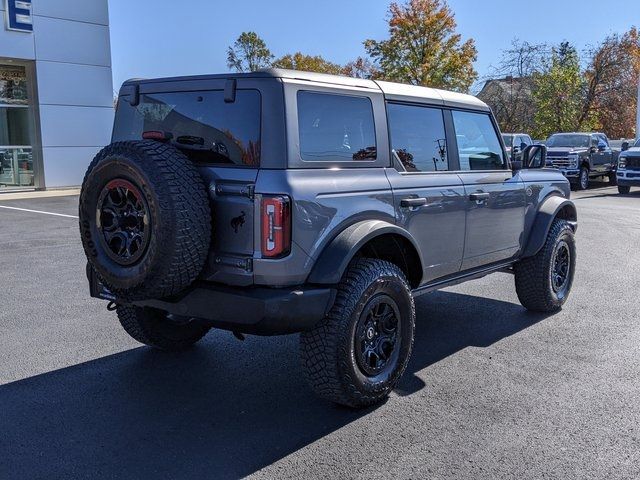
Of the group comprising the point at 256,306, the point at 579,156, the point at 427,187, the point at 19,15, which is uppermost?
the point at 19,15

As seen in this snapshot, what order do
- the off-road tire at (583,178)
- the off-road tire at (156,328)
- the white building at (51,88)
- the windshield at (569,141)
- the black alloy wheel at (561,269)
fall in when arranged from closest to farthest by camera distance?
1. the off-road tire at (156,328)
2. the black alloy wheel at (561,269)
3. the white building at (51,88)
4. the off-road tire at (583,178)
5. the windshield at (569,141)

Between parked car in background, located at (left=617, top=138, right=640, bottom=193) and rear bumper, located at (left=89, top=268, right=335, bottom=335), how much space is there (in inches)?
719

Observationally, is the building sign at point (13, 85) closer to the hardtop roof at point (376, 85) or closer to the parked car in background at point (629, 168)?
the hardtop roof at point (376, 85)

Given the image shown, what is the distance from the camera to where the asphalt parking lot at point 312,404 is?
3.33m

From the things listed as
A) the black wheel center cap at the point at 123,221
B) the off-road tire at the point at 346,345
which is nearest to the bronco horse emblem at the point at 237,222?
the black wheel center cap at the point at 123,221

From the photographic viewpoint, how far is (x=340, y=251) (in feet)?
12.3

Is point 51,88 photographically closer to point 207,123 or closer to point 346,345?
point 207,123

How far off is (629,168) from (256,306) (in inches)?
741

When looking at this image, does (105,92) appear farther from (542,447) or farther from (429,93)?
(542,447)

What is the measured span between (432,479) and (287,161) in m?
1.81

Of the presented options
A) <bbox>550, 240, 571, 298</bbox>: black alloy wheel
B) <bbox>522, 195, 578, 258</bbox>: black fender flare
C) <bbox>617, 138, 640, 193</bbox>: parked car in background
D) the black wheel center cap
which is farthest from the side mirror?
<bbox>617, 138, 640, 193</bbox>: parked car in background

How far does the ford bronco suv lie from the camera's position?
11.6 ft

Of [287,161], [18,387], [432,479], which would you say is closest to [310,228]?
[287,161]

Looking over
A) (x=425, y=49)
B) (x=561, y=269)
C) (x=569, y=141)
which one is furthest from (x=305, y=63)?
(x=561, y=269)
